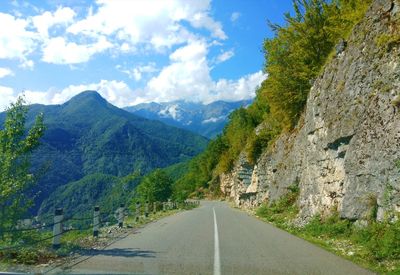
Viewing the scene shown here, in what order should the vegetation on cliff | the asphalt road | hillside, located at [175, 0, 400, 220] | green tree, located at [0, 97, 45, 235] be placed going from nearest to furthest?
the asphalt road
green tree, located at [0, 97, 45, 235]
hillside, located at [175, 0, 400, 220]
the vegetation on cliff

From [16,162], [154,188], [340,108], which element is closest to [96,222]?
[16,162]

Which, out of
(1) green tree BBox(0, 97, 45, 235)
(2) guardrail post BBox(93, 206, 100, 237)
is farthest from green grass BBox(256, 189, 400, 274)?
(1) green tree BBox(0, 97, 45, 235)

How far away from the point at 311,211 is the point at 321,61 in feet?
35.4

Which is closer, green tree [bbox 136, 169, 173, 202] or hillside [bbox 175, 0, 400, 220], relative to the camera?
hillside [bbox 175, 0, 400, 220]

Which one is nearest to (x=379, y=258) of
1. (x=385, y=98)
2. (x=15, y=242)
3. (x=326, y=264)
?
(x=326, y=264)

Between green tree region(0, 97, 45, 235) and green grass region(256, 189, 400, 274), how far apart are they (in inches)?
347

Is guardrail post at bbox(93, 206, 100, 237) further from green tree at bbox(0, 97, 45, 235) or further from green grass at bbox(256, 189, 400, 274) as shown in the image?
green grass at bbox(256, 189, 400, 274)

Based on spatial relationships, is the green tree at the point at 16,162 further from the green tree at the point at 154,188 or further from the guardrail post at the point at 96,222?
the green tree at the point at 154,188

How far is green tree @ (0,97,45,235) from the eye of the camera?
12570 mm

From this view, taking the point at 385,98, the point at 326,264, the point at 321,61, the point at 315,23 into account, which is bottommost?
the point at 326,264

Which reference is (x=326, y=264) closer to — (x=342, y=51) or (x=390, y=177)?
(x=390, y=177)

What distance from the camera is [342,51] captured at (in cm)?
1961

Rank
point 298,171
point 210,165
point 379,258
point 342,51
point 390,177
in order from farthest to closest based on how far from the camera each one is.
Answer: point 210,165 < point 298,171 < point 342,51 < point 390,177 < point 379,258

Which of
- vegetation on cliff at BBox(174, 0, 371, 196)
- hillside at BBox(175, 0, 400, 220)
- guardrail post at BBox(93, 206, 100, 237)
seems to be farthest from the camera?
vegetation on cliff at BBox(174, 0, 371, 196)
